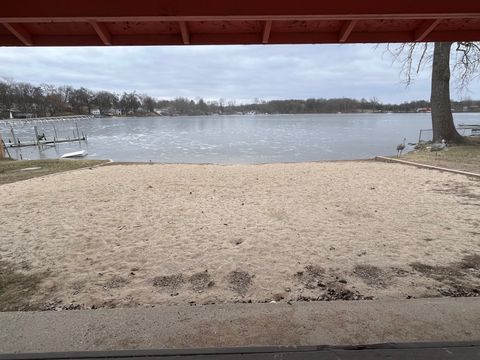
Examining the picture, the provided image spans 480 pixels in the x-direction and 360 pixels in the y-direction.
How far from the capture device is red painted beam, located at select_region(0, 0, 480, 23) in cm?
385

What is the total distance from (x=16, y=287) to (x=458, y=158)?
54.9ft

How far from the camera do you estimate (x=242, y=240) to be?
6219 mm

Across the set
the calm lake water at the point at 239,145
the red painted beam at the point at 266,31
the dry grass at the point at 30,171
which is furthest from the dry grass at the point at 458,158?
the dry grass at the point at 30,171

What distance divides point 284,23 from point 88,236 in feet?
15.1

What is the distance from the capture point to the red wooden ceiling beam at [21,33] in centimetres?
444

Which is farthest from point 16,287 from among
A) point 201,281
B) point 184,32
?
point 184,32

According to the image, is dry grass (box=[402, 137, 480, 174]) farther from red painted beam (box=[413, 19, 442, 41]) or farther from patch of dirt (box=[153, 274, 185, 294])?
patch of dirt (box=[153, 274, 185, 294])

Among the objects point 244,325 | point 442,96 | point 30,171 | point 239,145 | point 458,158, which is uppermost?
point 442,96

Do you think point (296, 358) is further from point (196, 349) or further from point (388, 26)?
point (388, 26)

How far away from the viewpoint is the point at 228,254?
18.3ft

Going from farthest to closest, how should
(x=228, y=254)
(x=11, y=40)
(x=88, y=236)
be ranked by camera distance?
(x=88, y=236)
(x=228, y=254)
(x=11, y=40)

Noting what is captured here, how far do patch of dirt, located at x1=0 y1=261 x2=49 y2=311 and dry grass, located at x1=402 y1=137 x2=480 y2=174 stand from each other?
1272 cm

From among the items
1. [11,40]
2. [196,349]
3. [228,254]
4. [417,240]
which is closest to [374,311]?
[196,349]

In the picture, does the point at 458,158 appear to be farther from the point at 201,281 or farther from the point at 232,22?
the point at 201,281
